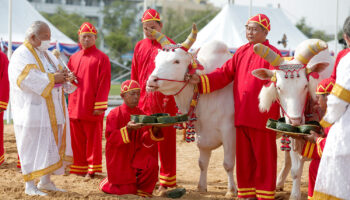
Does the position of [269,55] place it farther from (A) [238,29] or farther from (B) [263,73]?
(A) [238,29]

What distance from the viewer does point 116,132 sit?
5570 mm

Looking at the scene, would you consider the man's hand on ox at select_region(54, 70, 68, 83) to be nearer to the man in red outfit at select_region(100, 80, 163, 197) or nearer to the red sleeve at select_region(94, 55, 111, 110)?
the man in red outfit at select_region(100, 80, 163, 197)

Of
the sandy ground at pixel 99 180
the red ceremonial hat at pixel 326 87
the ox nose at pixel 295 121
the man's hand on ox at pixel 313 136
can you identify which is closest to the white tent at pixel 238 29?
the sandy ground at pixel 99 180

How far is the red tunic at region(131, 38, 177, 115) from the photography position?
6246 millimetres

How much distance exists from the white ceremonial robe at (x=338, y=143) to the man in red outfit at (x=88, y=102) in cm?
409

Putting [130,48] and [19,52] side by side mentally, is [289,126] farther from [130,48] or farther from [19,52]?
[130,48]

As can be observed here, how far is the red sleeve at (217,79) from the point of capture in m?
5.73

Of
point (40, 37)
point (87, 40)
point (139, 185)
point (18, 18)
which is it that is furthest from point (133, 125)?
point (18, 18)

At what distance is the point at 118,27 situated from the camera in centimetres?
6141

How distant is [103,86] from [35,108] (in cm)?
169

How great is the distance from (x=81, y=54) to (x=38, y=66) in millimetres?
1631

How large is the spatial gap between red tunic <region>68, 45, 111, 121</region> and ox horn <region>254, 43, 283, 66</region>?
2974 millimetres

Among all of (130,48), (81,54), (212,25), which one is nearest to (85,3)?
(130,48)

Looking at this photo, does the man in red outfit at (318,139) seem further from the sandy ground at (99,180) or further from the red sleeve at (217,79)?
the sandy ground at (99,180)
